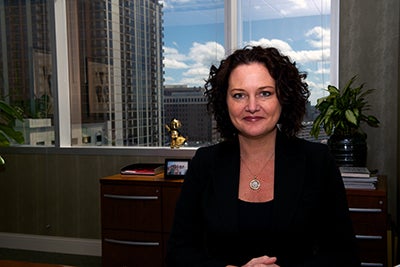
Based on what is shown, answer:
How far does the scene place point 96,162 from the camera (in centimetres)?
A: 362

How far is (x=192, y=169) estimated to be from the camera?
1490 millimetres

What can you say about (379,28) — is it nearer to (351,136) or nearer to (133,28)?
(351,136)

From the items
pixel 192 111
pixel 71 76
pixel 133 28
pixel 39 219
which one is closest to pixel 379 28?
pixel 192 111

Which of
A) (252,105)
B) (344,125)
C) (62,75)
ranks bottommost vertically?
(344,125)

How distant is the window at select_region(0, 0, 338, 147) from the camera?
329 centimetres

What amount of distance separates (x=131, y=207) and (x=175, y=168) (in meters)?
0.40

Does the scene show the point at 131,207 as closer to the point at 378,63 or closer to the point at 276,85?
the point at 276,85

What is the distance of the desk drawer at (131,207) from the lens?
2.84m

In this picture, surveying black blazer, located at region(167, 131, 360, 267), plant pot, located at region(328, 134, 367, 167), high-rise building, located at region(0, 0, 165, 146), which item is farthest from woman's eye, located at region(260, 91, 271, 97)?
high-rise building, located at region(0, 0, 165, 146)

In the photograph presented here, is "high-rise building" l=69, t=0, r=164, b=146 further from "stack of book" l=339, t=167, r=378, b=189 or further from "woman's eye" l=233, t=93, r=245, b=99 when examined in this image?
"woman's eye" l=233, t=93, r=245, b=99

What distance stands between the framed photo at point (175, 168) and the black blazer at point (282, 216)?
1.39 meters

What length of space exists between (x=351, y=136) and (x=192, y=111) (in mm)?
1399

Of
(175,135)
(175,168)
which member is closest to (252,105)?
(175,168)

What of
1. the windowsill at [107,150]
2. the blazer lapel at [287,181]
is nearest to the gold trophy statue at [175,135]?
the windowsill at [107,150]
